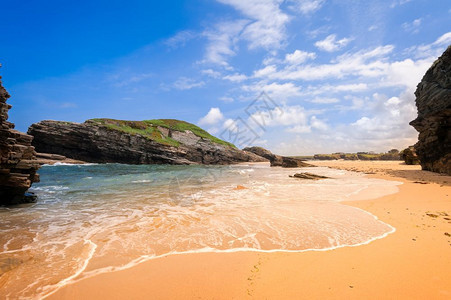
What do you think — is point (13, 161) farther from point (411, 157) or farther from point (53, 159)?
point (53, 159)

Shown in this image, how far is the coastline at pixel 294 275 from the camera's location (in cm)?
268

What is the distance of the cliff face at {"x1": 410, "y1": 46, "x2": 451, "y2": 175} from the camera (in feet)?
47.9

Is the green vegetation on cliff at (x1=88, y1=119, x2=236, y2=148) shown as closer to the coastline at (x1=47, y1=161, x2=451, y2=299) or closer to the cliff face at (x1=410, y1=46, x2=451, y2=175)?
the cliff face at (x1=410, y1=46, x2=451, y2=175)

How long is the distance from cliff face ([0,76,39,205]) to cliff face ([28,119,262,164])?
3872cm

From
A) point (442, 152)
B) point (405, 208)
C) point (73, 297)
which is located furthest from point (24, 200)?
point (442, 152)

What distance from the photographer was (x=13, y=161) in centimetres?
845

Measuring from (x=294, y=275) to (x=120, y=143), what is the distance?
49182mm

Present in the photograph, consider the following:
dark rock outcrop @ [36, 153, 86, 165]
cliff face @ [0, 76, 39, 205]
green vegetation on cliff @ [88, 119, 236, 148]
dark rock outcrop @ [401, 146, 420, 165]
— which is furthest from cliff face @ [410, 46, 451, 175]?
dark rock outcrop @ [36, 153, 86, 165]

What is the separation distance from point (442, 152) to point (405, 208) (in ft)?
45.9

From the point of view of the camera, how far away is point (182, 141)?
5450 cm

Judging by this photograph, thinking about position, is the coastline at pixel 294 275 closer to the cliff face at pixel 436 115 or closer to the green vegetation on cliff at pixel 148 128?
the cliff face at pixel 436 115

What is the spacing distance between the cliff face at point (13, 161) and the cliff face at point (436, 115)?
24.7 meters

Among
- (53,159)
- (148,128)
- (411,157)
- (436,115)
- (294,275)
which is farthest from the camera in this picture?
(148,128)

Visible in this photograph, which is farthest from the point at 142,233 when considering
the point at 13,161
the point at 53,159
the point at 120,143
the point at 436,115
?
the point at 53,159
